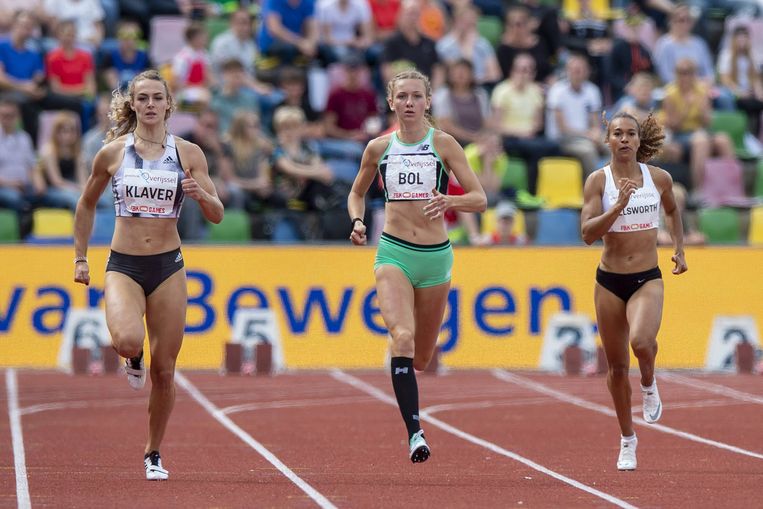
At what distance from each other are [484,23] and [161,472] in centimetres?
1369

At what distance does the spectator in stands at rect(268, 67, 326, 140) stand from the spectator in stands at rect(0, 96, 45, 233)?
3062 millimetres

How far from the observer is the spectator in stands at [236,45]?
62.6ft

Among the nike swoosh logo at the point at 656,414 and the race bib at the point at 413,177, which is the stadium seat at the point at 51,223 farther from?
the nike swoosh logo at the point at 656,414

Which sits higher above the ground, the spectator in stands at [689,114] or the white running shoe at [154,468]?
the spectator in stands at [689,114]

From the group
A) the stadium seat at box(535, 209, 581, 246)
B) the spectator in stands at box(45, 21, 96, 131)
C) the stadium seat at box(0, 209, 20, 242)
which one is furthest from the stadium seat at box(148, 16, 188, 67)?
the stadium seat at box(535, 209, 581, 246)

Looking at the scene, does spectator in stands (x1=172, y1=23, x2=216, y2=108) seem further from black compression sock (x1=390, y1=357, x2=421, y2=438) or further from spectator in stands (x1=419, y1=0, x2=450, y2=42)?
black compression sock (x1=390, y1=357, x2=421, y2=438)

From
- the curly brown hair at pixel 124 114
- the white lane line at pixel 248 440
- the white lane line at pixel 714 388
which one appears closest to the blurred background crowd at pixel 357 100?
the white lane line at pixel 714 388

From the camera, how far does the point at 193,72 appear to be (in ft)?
61.3

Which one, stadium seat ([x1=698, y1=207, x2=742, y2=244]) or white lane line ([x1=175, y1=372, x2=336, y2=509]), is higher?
stadium seat ([x1=698, y1=207, x2=742, y2=244])

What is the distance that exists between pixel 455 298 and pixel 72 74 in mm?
5924

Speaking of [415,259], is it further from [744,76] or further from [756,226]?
[744,76]

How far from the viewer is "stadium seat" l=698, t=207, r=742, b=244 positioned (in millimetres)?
17516

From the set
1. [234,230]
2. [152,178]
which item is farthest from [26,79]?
[152,178]

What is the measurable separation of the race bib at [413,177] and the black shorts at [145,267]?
135cm
